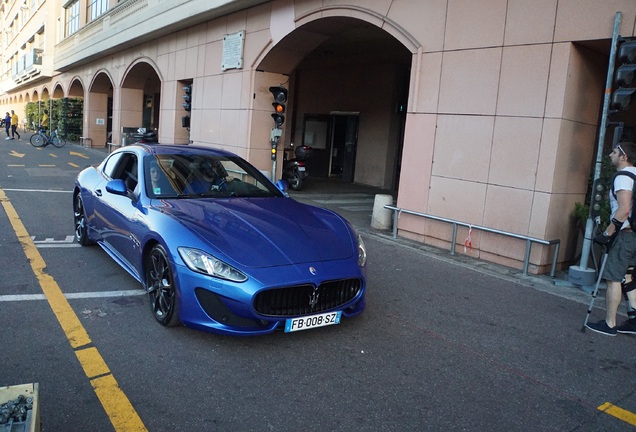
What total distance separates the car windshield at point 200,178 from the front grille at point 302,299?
171cm

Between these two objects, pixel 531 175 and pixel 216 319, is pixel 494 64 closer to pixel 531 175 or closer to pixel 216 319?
pixel 531 175

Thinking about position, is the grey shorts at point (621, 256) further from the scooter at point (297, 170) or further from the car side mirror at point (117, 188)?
the scooter at point (297, 170)

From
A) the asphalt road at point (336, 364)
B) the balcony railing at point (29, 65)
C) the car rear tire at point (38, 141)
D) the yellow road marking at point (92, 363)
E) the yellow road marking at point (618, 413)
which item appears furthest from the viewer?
the balcony railing at point (29, 65)

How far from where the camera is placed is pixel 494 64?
304 inches

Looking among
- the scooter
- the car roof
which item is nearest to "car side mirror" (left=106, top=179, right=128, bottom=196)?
the car roof

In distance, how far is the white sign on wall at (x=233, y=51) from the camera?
14094 millimetres

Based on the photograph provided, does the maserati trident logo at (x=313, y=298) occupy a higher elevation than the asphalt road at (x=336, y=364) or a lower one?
higher

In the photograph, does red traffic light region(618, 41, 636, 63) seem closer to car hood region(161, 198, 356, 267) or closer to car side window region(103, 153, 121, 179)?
car hood region(161, 198, 356, 267)

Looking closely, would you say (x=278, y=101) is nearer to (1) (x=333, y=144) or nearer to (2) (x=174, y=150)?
(1) (x=333, y=144)

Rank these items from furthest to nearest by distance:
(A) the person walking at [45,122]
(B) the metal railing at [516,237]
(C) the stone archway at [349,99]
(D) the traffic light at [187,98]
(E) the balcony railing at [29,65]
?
(E) the balcony railing at [29,65]
(A) the person walking at [45,122]
(D) the traffic light at [187,98]
(C) the stone archway at [349,99]
(B) the metal railing at [516,237]

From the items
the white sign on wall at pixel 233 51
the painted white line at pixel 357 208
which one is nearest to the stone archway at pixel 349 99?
the white sign on wall at pixel 233 51

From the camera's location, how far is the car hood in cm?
395

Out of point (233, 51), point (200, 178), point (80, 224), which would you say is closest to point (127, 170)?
point (200, 178)

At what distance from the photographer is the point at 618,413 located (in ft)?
11.3
